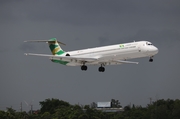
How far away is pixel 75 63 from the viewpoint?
331 feet

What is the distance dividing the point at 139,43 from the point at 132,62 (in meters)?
10.6

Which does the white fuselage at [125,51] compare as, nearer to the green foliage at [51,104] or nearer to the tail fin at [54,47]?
the tail fin at [54,47]

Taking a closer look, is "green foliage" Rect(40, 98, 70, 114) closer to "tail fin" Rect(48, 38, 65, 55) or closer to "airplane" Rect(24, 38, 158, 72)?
"tail fin" Rect(48, 38, 65, 55)

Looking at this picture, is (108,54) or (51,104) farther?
(51,104)

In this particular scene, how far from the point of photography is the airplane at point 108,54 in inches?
3578

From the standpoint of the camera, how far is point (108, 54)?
9331cm

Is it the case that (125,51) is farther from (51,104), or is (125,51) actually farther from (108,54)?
(51,104)

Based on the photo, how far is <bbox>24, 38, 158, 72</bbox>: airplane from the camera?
298ft

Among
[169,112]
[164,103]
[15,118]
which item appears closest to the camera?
[15,118]

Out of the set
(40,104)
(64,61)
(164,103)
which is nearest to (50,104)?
(40,104)

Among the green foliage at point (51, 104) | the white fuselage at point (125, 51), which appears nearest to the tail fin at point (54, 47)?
the white fuselage at point (125, 51)

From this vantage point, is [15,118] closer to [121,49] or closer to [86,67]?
[86,67]

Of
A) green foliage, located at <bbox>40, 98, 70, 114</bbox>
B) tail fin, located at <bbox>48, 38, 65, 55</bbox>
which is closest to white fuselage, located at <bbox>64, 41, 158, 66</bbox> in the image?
tail fin, located at <bbox>48, 38, 65, 55</bbox>

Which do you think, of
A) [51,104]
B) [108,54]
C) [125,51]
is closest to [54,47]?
[108,54]
